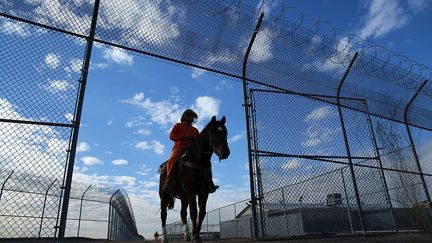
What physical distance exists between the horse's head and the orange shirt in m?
1.10

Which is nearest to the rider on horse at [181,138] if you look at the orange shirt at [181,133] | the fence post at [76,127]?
the orange shirt at [181,133]

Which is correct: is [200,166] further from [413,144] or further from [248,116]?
[413,144]

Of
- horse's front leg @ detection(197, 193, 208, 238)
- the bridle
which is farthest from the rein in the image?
horse's front leg @ detection(197, 193, 208, 238)

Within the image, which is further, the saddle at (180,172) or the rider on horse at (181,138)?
the rider on horse at (181,138)

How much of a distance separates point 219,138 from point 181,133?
159cm

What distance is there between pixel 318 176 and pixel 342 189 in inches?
35.1

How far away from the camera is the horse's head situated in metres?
4.79

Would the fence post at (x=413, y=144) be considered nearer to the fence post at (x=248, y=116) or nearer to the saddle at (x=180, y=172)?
the fence post at (x=248, y=116)

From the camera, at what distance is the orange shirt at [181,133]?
20.5 feet

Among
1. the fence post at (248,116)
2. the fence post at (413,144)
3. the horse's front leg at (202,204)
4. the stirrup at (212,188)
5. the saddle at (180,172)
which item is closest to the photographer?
the saddle at (180,172)

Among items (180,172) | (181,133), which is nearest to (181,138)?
(181,133)

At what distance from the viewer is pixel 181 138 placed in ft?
20.5

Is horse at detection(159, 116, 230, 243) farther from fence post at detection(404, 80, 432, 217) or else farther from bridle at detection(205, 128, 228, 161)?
fence post at detection(404, 80, 432, 217)

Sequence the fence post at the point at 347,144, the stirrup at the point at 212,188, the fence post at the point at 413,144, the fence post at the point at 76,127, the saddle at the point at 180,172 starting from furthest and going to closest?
the fence post at the point at 413,144
the fence post at the point at 347,144
the stirrup at the point at 212,188
the saddle at the point at 180,172
the fence post at the point at 76,127
